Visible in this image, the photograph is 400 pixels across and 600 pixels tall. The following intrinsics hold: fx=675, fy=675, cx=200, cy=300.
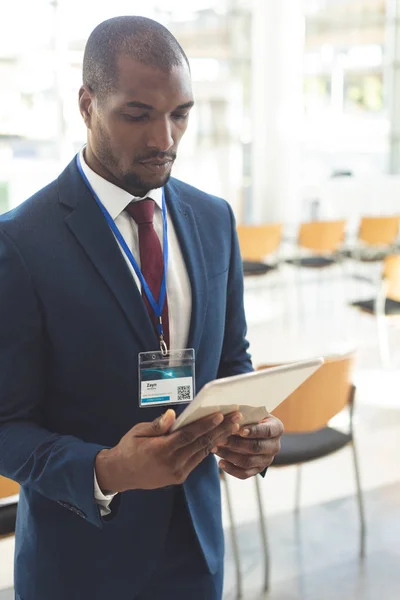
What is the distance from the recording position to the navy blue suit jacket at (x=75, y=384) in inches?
42.9

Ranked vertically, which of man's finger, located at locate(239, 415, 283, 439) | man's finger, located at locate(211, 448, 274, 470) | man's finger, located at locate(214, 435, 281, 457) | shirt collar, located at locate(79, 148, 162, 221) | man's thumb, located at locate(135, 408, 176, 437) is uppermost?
shirt collar, located at locate(79, 148, 162, 221)

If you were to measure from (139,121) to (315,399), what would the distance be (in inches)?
69.3

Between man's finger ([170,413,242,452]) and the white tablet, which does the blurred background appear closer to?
the white tablet

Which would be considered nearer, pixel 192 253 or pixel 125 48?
pixel 125 48

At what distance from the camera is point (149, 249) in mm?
1240

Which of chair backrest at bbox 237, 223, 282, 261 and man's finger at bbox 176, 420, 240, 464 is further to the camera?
chair backrest at bbox 237, 223, 282, 261

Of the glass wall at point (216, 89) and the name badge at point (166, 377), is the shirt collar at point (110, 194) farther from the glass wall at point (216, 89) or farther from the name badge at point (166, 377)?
the glass wall at point (216, 89)

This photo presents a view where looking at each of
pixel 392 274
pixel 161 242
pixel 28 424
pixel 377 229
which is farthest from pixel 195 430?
pixel 377 229

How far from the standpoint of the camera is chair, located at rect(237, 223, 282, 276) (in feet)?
20.7

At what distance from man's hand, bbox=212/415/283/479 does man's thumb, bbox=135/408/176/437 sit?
7.6 inches

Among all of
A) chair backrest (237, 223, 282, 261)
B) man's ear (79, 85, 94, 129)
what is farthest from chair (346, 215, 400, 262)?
man's ear (79, 85, 94, 129)

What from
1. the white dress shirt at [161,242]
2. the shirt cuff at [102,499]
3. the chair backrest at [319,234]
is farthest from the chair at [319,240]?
the shirt cuff at [102,499]

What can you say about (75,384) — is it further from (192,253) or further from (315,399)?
(315,399)

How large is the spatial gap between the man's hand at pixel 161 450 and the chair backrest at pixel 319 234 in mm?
5849
